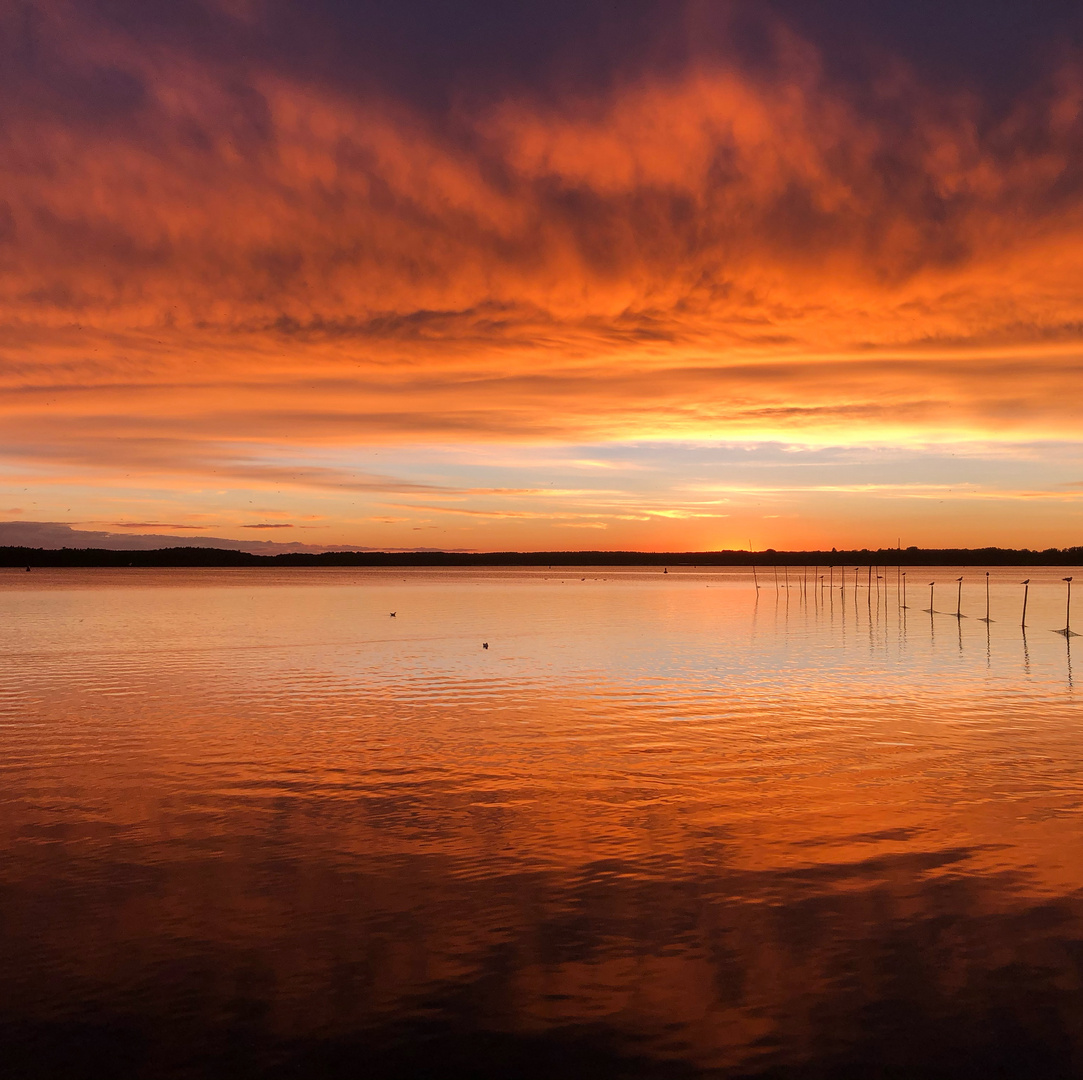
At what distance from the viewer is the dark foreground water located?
889cm

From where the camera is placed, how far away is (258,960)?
34.3 feet

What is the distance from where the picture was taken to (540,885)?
42.5ft

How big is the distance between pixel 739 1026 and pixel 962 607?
294 ft

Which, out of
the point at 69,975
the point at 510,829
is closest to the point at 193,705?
the point at 510,829

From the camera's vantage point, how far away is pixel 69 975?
10.0 metres

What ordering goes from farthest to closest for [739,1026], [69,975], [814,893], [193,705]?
[193,705] → [814,893] → [69,975] → [739,1026]

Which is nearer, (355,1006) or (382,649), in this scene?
(355,1006)

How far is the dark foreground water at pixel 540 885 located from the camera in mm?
8891

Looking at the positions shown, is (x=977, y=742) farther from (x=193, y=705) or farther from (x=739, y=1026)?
(x=193, y=705)

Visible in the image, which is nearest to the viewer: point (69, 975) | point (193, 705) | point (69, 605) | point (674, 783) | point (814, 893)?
point (69, 975)

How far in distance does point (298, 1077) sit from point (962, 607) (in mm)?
92183

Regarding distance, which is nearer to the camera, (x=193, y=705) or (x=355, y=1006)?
(x=355, y=1006)

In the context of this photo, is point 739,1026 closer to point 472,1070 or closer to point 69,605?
point 472,1070

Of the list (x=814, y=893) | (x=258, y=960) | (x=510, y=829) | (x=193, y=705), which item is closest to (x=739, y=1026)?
(x=814, y=893)
